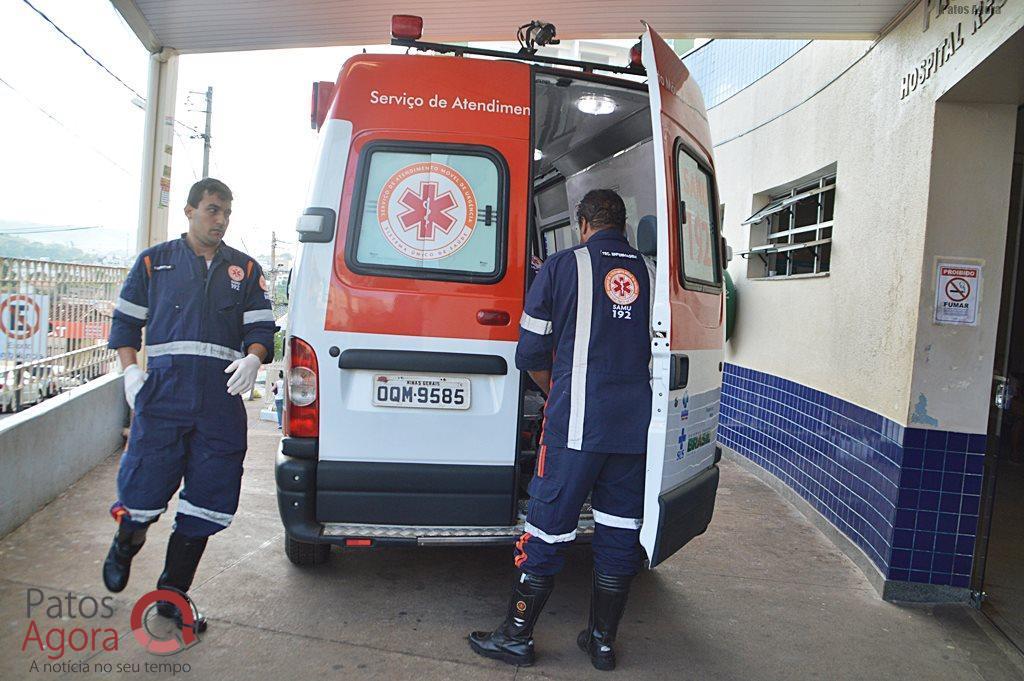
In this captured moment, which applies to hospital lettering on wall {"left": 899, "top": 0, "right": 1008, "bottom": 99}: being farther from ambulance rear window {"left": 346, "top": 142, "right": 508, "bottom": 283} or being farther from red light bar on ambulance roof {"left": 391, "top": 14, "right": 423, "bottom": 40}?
red light bar on ambulance roof {"left": 391, "top": 14, "right": 423, "bottom": 40}

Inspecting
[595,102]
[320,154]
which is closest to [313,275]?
[320,154]

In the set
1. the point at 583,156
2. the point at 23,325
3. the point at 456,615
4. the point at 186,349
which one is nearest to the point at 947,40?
the point at 583,156

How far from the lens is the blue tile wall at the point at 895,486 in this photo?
13.3ft

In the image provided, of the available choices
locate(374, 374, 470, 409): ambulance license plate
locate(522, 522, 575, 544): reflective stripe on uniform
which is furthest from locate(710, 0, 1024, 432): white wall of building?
locate(374, 374, 470, 409): ambulance license plate

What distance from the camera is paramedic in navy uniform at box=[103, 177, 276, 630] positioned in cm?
317

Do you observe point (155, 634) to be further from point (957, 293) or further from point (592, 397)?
point (957, 293)

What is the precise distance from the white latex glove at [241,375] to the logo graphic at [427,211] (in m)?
0.79

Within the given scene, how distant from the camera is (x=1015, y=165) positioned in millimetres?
4461

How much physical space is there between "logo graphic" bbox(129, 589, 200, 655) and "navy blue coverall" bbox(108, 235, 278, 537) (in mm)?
309

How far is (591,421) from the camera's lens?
10.1 ft

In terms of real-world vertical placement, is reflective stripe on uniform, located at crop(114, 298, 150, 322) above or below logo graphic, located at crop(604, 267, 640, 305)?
below

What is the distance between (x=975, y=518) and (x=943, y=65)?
7.61 ft

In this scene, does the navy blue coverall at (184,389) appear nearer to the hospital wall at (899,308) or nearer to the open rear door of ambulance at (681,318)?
the open rear door of ambulance at (681,318)

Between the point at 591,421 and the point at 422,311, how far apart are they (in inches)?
35.1
